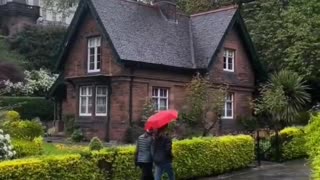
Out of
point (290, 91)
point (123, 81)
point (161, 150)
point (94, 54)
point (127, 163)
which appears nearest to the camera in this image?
point (161, 150)

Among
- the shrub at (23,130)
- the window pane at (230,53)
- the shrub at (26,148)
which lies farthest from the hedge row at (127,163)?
the window pane at (230,53)

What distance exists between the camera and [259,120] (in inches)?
1262

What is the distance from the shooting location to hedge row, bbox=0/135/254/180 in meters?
11.1

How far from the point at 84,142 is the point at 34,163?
15869mm

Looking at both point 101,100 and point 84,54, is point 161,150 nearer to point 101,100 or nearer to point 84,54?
point 101,100

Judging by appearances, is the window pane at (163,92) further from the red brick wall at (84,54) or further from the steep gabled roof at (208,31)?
the red brick wall at (84,54)

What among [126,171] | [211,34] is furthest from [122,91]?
[126,171]

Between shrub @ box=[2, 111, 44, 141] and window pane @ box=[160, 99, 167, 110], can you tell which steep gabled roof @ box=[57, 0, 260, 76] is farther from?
shrub @ box=[2, 111, 44, 141]

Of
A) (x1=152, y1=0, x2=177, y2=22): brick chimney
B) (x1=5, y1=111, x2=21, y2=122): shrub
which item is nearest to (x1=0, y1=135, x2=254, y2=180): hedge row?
(x1=5, y1=111, x2=21, y2=122): shrub

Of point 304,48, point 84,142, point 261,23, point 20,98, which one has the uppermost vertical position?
point 261,23

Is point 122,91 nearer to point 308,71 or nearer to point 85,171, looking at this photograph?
point 308,71

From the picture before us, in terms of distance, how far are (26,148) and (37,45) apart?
30.8m

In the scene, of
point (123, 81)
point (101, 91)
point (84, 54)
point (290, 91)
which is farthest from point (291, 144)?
point (84, 54)

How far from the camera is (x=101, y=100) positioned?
27172mm
